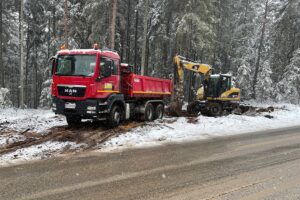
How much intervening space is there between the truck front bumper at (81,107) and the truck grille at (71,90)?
0.27 meters

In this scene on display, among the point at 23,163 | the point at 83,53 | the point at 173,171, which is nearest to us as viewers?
the point at 173,171

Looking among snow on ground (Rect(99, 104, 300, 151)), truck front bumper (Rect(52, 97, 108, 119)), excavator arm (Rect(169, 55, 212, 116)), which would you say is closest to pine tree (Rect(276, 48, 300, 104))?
snow on ground (Rect(99, 104, 300, 151))

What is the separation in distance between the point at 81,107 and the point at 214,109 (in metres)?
12.2

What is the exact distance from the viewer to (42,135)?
1232 centimetres

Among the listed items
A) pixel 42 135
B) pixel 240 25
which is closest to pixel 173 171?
pixel 42 135

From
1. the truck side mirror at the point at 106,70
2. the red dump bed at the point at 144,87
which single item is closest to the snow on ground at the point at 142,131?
the red dump bed at the point at 144,87

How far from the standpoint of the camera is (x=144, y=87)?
16.6m

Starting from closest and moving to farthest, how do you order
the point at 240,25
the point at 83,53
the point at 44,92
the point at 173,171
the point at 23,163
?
the point at 173,171 < the point at 23,163 < the point at 83,53 < the point at 44,92 < the point at 240,25

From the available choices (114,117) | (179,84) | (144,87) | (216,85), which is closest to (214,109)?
(216,85)

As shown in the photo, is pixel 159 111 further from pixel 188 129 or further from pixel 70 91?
pixel 70 91

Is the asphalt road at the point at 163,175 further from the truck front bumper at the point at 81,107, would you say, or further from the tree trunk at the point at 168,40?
the tree trunk at the point at 168,40

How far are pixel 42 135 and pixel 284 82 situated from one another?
28.1 meters

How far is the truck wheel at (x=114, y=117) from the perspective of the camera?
14109 millimetres

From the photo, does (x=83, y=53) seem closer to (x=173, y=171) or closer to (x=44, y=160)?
(x=44, y=160)
